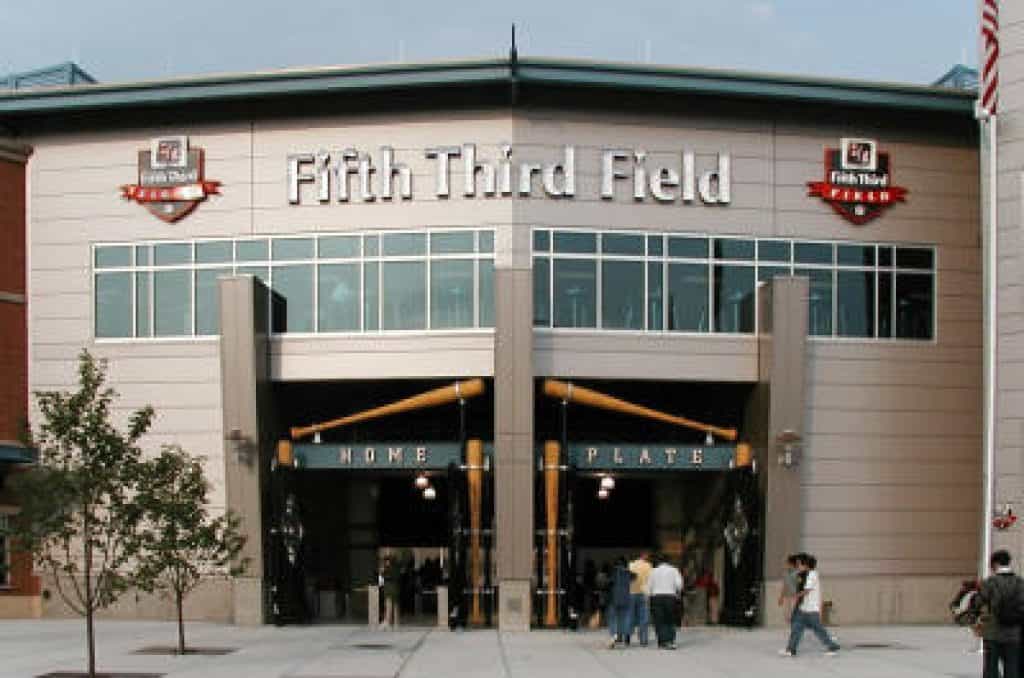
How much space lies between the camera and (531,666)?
21906 mm

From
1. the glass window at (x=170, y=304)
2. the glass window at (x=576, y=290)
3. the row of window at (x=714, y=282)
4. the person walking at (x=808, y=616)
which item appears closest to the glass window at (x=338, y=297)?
the glass window at (x=170, y=304)

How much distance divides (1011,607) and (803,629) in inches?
323

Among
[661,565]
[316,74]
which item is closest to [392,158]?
[316,74]

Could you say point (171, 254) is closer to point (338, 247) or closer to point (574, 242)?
point (338, 247)

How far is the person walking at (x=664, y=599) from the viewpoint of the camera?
81.9 ft

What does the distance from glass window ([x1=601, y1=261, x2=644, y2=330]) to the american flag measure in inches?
318

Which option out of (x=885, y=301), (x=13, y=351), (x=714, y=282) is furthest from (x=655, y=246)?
(x=13, y=351)

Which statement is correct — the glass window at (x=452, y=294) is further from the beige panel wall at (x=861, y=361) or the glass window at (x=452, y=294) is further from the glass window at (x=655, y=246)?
the glass window at (x=655, y=246)

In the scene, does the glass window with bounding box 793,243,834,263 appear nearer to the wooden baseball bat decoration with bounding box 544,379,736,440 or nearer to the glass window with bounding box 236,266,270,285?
the wooden baseball bat decoration with bounding box 544,379,736,440

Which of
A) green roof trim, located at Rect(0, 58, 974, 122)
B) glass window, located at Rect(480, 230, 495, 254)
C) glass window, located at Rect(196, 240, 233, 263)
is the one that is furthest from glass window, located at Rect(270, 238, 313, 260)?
glass window, located at Rect(480, 230, 495, 254)

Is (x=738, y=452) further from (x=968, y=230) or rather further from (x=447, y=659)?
(x=447, y=659)

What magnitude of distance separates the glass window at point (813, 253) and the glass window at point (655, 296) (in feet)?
10.3

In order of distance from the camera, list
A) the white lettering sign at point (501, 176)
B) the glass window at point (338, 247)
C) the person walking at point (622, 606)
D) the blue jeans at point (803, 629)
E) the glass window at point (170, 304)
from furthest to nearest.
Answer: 1. the glass window at point (170, 304)
2. the glass window at point (338, 247)
3. the white lettering sign at point (501, 176)
4. the person walking at point (622, 606)
5. the blue jeans at point (803, 629)

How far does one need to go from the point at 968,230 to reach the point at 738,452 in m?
7.54
